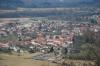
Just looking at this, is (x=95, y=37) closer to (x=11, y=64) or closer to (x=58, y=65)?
(x=58, y=65)

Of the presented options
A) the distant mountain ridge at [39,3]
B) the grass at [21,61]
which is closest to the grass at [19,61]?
the grass at [21,61]

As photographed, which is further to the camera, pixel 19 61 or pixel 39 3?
pixel 39 3

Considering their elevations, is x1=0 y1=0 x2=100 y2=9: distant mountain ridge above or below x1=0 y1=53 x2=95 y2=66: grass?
above

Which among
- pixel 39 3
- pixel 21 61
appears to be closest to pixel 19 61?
pixel 21 61

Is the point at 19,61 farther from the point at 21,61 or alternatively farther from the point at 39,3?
the point at 39,3

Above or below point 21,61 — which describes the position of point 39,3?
above

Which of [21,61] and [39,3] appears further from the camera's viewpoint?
Answer: [39,3]

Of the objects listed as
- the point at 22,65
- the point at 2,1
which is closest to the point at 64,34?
the point at 22,65

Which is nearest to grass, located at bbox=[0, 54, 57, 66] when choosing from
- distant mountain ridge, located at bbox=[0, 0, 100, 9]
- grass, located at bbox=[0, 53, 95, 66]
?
grass, located at bbox=[0, 53, 95, 66]

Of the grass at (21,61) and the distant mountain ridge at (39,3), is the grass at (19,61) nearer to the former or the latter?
the grass at (21,61)

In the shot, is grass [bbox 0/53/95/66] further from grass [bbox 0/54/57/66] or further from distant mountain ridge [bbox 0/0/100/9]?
distant mountain ridge [bbox 0/0/100/9]

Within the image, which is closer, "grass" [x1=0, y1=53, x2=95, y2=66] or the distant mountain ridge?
"grass" [x1=0, y1=53, x2=95, y2=66]
